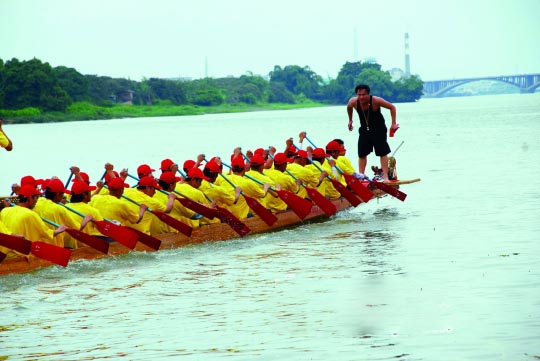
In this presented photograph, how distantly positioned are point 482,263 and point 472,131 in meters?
46.7

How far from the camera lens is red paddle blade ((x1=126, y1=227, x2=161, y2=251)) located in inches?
556

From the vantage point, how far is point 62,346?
10.1 m

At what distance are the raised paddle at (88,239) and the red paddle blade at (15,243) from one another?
750 millimetres

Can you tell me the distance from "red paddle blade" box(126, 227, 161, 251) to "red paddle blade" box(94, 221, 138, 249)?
25 cm

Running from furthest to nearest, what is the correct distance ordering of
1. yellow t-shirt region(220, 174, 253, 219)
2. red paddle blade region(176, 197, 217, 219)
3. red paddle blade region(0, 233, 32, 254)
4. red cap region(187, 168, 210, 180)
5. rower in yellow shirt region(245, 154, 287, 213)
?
1. rower in yellow shirt region(245, 154, 287, 213)
2. yellow t-shirt region(220, 174, 253, 219)
3. red cap region(187, 168, 210, 180)
4. red paddle blade region(176, 197, 217, 219)
5. red paddle blade region(0, 233, 32, 254)

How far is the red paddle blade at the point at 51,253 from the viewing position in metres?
12.5

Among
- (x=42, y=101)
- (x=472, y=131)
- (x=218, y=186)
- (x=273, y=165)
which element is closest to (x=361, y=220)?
(x=273, y=165)

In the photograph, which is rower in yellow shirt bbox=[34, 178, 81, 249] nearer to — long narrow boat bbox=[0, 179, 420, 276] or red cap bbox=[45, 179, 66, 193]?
red cap bbox=[45, 179, 66, 193]

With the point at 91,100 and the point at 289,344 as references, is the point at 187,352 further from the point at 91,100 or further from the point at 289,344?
the point at 91,100

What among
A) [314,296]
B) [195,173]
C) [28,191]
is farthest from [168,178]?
[314,296]

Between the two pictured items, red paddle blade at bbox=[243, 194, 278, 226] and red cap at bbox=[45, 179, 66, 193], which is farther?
red paddle blade at bbox=[243, 194, 278, 226]

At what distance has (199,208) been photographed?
15039 mm

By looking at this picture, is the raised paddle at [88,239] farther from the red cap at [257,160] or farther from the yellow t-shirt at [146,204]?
the red cap at [257,160]

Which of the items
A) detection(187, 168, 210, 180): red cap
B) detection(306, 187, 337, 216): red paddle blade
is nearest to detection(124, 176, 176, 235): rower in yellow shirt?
detection(187, 168, 210, 180): red cap
